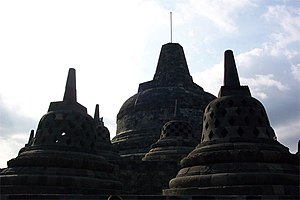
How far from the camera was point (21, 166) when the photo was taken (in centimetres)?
1024

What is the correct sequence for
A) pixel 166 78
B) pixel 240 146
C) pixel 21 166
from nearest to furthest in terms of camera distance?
pixel 240 146
pixel 21 166
pixel 166 78

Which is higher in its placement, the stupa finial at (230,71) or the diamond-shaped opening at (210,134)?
the stupa finial at (230,71)

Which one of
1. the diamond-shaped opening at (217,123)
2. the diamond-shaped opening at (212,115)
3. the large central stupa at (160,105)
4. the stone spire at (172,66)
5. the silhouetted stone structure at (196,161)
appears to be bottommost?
the silhouetted stone structure at (196,161)

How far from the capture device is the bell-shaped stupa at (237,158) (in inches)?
335

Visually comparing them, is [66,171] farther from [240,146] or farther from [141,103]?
[141,103]

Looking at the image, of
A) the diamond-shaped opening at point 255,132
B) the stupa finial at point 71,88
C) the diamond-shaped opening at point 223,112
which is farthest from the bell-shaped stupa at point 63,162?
the diamond-shaped opening at point 255,132

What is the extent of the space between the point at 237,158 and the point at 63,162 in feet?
15.9

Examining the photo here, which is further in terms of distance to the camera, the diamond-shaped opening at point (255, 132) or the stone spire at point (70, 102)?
the stone spire at point (70, 102)

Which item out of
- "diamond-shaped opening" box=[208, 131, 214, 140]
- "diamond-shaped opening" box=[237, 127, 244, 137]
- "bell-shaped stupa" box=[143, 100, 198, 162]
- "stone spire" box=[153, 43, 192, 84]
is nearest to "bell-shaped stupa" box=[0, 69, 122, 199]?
"diamond-shaped opening" box=[208, 131, 214, 140]

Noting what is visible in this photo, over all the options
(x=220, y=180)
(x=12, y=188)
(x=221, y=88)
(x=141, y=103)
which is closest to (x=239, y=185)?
(x=220, y=180)

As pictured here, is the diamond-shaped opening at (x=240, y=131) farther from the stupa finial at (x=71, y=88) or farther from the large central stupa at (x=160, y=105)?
the large central stupa at (x=160, y=105)

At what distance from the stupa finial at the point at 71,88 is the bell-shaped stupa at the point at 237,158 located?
4.61 meters

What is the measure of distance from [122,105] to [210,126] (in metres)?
21.2

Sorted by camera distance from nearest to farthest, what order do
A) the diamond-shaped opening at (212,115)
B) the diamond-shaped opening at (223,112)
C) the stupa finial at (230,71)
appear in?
the diamond-shaped opening at (223,112) < the diamond-shaped opening at (212,115) < the stupa finial at (230,71)
